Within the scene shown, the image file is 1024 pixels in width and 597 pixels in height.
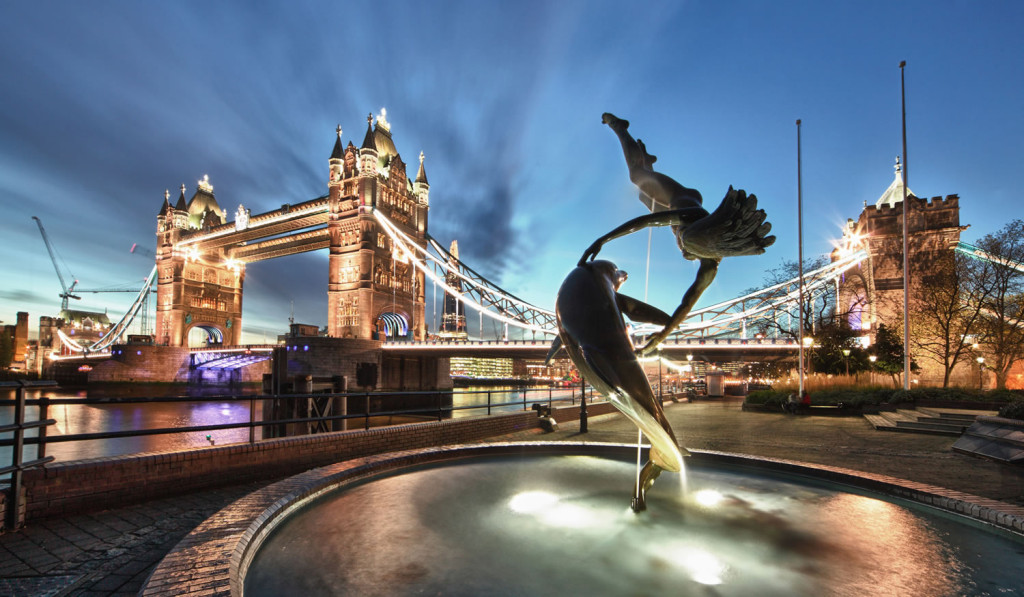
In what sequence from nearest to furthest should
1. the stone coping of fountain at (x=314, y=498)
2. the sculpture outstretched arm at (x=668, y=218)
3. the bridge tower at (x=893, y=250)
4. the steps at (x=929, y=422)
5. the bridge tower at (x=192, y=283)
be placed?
the stone coping of fountain at (x=314, y=498)
the sculpture outstretched arm at (x=668, y=218)
the steps at (x=929, y=422)
the bridge tower at (x=893, y=250)
the bridge tower at (x=192, y=283)

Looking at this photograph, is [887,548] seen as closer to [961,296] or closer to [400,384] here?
[961,296]

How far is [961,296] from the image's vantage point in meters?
22.5

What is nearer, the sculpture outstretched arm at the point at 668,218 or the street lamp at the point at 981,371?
the sculpture outstretched arm at the point at 668,218

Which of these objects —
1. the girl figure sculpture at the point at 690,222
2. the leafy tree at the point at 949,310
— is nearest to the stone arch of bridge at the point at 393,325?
the leafy tree at the point at 949,310

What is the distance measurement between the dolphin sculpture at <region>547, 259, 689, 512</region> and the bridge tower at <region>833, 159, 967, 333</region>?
95.1 ft

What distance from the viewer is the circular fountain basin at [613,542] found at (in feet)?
8.18

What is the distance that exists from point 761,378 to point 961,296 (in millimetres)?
23288

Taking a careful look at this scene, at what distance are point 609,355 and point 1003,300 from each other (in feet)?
92.7

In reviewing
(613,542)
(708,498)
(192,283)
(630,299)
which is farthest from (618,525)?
(192,283)

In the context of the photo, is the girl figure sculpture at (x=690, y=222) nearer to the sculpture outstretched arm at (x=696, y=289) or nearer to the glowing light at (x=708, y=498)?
the sculpture outstretched arm at (x=696, y=289)

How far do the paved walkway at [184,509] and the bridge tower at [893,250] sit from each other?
22.4 metres

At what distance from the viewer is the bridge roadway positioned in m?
30.6

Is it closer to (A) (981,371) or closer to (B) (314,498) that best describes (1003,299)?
(A) (981,371)

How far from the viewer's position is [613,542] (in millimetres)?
3070
